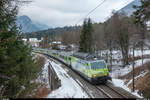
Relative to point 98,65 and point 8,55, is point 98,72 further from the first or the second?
point 8,55

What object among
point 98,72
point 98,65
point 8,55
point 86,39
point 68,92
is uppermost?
point 86,39

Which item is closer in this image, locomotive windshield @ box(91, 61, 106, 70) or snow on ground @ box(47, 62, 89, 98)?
snow on ground @ box(47, 62, 89, 98)

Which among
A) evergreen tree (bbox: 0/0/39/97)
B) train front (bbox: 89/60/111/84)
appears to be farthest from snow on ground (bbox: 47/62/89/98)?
evergreen tree (bbox: 0/0/39/97)

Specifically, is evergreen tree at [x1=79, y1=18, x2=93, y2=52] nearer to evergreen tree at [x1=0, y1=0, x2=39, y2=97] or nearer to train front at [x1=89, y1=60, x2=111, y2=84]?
train front at [x1=89, y1=60, x2=111, y2=84]

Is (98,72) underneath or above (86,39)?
underneath

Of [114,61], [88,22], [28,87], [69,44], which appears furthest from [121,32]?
[69,44]

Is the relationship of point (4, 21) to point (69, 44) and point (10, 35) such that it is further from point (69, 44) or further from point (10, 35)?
point (69, 44)

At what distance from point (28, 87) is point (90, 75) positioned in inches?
245

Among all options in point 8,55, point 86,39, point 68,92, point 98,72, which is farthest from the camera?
point 86,39

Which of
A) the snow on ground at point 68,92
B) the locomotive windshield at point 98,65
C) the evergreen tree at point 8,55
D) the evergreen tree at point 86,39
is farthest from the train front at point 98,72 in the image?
the evergreen tree at point 86,39

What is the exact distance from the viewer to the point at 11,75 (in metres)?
9.46

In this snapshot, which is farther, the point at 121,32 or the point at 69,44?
the point at 69,44

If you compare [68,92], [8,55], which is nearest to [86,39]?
[68,92]

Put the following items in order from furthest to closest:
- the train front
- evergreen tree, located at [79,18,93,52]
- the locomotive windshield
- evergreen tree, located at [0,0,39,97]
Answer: evergreen tree, located at [79,18,93,52] → the locomotive windshield → the train front → evergreen tree, located at [0,0,39,97]
